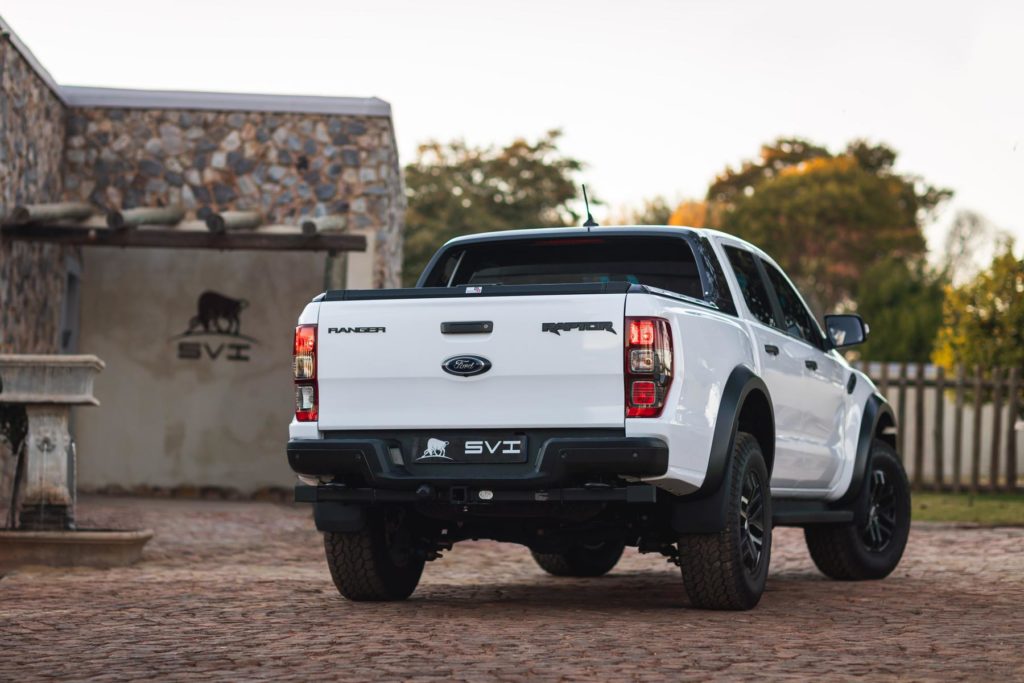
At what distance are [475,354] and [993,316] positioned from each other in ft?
55.9

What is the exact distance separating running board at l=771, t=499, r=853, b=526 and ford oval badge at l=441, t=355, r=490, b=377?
6.70 feet

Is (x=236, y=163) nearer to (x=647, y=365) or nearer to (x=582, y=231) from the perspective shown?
(x=582, y=231)

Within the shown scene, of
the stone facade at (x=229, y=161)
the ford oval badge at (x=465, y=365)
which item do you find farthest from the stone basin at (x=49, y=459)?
the stone facade at (x=229, y=161)

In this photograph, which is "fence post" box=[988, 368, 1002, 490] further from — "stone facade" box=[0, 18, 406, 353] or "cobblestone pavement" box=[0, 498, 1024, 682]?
"cobblestone pavement" box=[0, 498, 1024, 682]

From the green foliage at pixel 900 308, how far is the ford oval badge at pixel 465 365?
122 ft

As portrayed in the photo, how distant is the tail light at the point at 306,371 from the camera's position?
7.42 m

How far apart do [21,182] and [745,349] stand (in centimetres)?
941

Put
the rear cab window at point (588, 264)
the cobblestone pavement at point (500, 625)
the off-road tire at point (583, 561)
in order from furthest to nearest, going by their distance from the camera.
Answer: the off-road tire at point (583, 561) → the rear cab window at point (588, 264) → the cobblestone pavement at point (500, 625)

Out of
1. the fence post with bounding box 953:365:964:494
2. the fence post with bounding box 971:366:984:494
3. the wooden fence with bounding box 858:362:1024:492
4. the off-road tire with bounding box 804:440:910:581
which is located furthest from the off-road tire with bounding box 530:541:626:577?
the fence post with bounding box 953:365:964:494

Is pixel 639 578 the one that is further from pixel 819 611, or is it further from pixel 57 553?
pixel 57 553

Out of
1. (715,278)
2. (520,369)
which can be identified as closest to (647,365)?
(520,369)

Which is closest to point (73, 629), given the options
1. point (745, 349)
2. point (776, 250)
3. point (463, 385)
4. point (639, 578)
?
point (463, 385)

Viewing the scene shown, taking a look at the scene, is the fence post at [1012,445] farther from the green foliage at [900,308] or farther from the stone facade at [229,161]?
the green foliage at [900,308]

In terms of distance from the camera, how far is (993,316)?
74.4 ft
